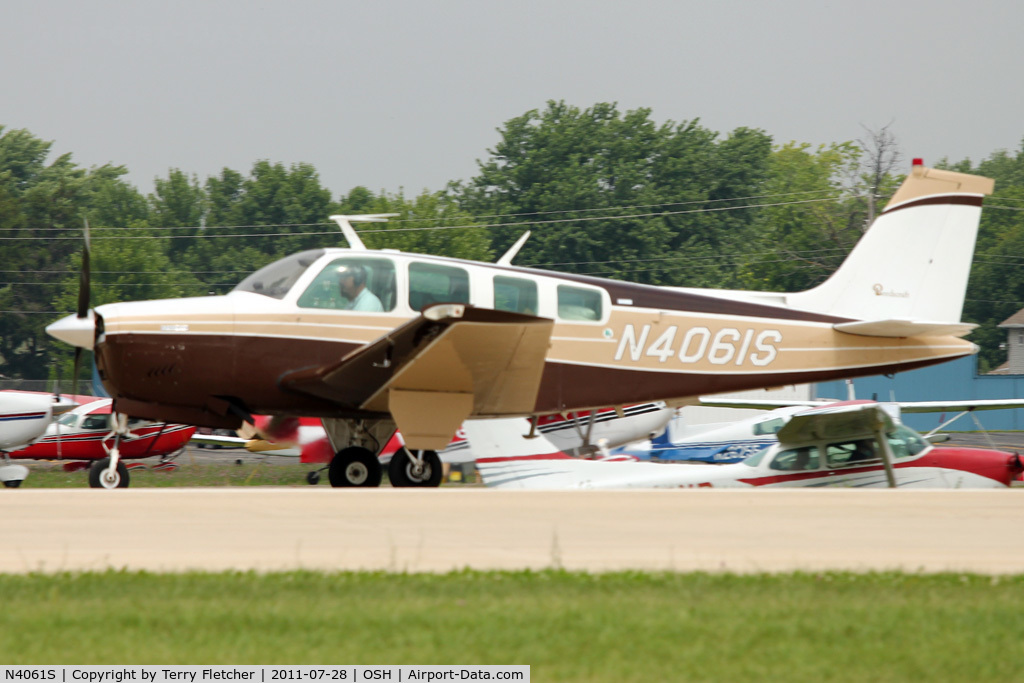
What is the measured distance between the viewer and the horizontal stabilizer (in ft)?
40.3

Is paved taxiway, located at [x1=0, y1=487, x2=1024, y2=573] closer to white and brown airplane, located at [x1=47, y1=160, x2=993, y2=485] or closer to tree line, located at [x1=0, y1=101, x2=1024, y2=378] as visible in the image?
white and brown airplane, located at [x1=47, y1=160, x2=993, y2=485]

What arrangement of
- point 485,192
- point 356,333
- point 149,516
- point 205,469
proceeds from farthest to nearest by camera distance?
point 485,192, point 205,469, point 356,333, point 149,516

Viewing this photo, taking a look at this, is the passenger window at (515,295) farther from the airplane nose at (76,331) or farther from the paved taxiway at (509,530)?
the airplane nose at (76,331)

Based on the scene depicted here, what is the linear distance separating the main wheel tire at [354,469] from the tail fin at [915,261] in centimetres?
534

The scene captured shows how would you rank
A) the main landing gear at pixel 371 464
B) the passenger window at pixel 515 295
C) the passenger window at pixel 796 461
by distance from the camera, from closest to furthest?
the passenger window at pixel 515 295, the main landing gear at pixel 371 464, the passenger window at pixel 796 461

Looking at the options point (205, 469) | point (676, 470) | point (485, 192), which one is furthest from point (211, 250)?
point (676, 470)

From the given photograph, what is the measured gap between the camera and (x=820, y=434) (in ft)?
46.6

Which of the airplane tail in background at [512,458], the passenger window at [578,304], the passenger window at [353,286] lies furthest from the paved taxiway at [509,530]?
the airplane tail in background at [512,458]

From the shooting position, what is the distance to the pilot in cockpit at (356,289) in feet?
37.3

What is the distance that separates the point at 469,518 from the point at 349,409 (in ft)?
11.1

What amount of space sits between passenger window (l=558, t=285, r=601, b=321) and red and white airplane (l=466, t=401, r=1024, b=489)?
10.0ft

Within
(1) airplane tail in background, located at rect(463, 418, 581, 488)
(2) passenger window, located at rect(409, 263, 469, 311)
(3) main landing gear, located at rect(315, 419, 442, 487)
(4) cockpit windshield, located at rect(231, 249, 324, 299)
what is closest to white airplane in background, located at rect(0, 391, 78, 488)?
(1) airplane tail in background, located at rect(463, 418, 581, 488)

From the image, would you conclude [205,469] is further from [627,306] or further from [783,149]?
[783,149]
